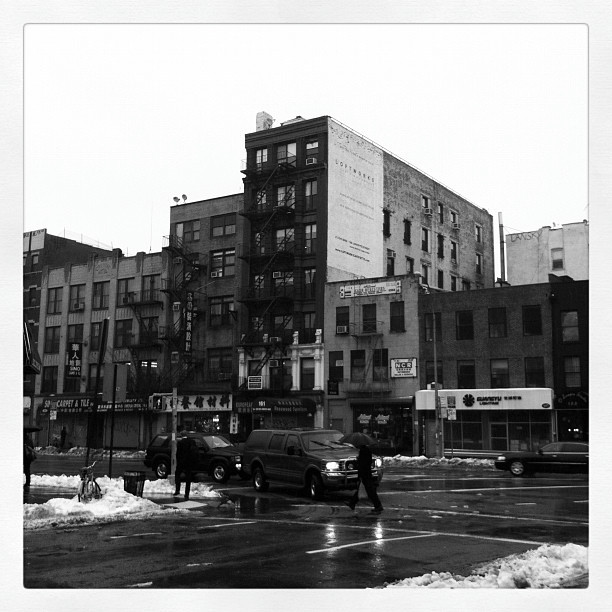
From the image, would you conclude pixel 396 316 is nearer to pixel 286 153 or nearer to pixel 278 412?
pixel 278 412

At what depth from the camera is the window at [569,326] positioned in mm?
43562

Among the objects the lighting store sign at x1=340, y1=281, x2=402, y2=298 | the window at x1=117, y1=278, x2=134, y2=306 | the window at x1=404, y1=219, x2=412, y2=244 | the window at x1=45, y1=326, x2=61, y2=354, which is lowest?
the window at x1=45, y1=326, x2=61, y2=354

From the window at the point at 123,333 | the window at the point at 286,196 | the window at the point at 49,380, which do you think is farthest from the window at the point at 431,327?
the window at the point at 49,380

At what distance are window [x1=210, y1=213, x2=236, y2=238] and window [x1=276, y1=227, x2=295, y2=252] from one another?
5.32 meters

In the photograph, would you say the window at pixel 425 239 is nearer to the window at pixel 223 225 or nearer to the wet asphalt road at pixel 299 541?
the window at pixel 223 225

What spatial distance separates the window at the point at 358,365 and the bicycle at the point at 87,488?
34263 millimetres

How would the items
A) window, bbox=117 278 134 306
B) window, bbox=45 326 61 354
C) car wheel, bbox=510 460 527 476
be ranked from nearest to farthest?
car wheel, bbox=510 460 527 476, window, bbox=117 278 134 306, window, bbox=45 326 61 354

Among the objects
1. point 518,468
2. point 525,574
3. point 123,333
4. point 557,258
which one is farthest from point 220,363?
point 525,574

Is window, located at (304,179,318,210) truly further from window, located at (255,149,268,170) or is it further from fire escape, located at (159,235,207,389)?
fire escape, located at (159,235,207,389)

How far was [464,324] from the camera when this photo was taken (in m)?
47.3

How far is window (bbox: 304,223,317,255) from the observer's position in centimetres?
5355

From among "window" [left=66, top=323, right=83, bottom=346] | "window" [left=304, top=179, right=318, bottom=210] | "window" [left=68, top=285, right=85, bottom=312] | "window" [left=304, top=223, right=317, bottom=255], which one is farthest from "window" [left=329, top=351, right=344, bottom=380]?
"window" [left=68, top=285, right=85, bottom=312]
